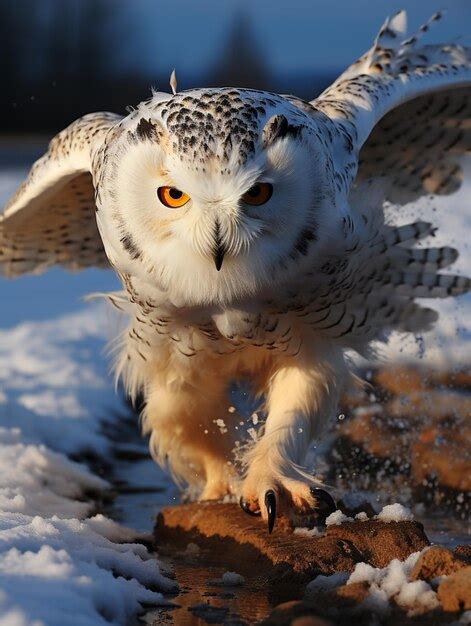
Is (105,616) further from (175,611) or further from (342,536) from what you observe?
(342,536)

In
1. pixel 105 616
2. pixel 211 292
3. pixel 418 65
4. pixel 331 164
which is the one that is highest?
pixel 418 65

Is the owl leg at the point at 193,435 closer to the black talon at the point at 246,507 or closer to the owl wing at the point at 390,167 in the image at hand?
the black talon at the point at 246,507

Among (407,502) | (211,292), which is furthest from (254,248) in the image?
(407,502)

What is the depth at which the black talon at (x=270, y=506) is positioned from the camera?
4375 mm

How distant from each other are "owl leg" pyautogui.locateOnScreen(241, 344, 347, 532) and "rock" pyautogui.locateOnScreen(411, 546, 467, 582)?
0.99 m

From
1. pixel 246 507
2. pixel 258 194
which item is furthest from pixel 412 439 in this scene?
pixel 258 194

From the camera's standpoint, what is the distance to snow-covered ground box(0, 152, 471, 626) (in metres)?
3.42

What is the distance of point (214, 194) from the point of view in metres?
3.62

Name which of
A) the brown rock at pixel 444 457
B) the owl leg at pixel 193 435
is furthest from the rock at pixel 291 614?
the brown rock at pixel 444 457

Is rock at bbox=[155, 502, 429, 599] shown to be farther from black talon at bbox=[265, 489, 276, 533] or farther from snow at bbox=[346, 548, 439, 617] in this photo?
snow at bbox=[346, 548, 439, 617]

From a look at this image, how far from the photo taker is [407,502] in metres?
5.78

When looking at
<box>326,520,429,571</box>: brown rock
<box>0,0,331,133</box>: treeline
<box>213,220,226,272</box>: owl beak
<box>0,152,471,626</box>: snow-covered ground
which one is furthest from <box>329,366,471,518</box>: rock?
<box>0,0,331,133</box>: treeline

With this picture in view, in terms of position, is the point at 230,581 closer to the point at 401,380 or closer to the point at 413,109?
the point at 413,109

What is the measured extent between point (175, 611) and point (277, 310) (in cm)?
107
